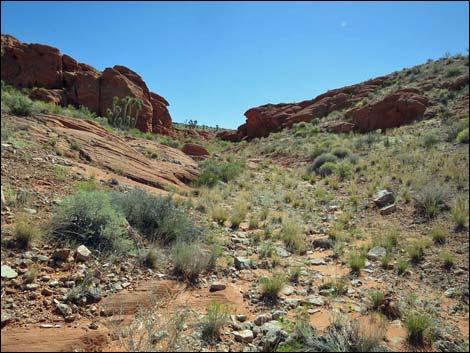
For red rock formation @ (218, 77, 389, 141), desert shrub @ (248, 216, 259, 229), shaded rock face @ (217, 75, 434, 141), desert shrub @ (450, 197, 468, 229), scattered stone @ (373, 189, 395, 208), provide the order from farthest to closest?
red rock formation @ (218, 77, 389, 141), shaded rock face @ (217, 75, 434, 141), scattered stone @ (373, 189, 395, 208), desert shrub @ (248, 216, 259, 229), desert shrub @ (450, 197, 468, 229)

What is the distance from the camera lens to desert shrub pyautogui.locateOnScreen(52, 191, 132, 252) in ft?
15.3

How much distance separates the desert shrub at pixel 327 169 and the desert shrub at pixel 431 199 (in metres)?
6.38

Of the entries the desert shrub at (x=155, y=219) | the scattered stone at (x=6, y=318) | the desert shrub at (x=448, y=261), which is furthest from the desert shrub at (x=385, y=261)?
the scattered stone at (x=6, y=318)

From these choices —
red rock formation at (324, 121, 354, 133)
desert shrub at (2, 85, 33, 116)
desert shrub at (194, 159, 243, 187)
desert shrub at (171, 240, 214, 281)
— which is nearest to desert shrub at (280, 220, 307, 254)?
desert shrub at (171, 240, 214, 281)

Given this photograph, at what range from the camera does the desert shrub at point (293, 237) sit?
21.5ft

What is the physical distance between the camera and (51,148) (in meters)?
8.23

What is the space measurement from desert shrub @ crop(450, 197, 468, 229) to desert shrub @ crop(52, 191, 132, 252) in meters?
6.12

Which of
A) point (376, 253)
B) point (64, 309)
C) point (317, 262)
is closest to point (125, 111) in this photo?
point (317, 262)

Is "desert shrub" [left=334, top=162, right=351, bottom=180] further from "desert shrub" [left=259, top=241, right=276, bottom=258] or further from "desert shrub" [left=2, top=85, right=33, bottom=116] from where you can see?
"desert shrub" [left=2, top=85, right=33, bottom=116]

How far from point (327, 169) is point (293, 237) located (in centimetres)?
845

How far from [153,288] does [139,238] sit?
1429 millimetres

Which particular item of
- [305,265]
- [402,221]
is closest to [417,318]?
[305,265]

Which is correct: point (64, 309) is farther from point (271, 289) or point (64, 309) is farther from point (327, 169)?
point (327, 169)

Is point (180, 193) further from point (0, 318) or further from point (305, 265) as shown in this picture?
point (0, 318)
